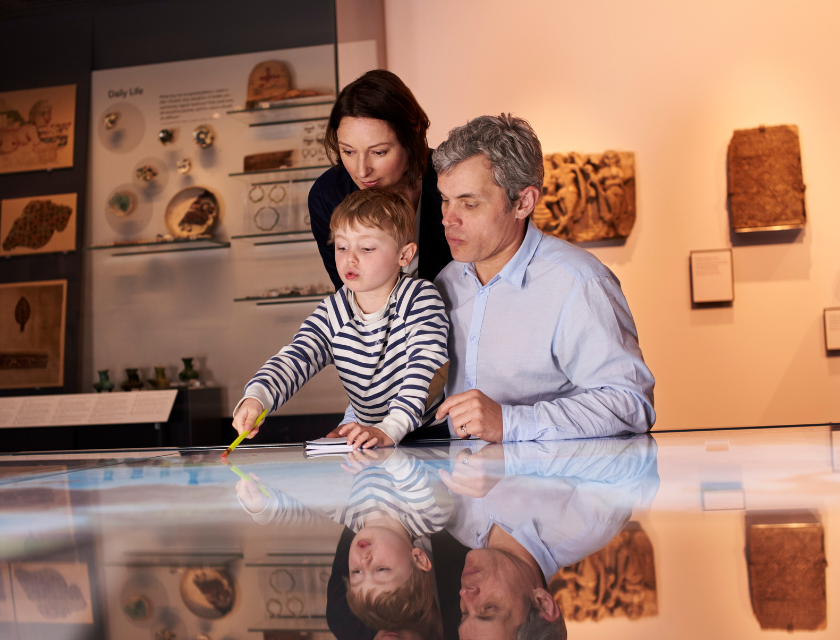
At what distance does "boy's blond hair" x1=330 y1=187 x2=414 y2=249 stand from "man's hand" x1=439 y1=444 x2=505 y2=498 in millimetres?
691

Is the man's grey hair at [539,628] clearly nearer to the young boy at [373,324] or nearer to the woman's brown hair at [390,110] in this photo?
the young boy at [373,324]

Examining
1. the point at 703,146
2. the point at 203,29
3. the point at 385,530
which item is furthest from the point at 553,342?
the point at 203,29

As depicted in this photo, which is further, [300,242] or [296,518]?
[300,242]

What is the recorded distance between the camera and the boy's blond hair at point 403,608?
37cm

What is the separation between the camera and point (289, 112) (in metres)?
3.91

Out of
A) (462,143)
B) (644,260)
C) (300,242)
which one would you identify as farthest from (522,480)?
(644,260)

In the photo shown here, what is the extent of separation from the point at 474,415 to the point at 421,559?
900mm

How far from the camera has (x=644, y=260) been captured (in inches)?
160

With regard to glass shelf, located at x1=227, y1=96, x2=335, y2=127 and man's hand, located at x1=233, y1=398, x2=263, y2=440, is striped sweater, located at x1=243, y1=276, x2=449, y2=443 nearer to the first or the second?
man's hand, located at x1=233, y1=398, x2=263, y2=440

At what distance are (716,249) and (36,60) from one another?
4154 mm

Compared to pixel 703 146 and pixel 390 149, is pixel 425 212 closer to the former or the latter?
pixel 390 149

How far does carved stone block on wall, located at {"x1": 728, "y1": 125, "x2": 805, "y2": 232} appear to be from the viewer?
12.7ft

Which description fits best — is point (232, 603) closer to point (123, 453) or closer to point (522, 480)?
point (522, 480)

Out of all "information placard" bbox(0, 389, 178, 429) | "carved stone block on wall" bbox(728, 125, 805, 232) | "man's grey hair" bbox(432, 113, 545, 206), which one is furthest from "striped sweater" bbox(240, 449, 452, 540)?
"carved stone block on wall" bbox(728, 125, 805, 232)
